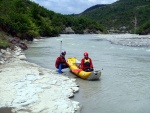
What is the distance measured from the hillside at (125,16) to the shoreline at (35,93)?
112 metres

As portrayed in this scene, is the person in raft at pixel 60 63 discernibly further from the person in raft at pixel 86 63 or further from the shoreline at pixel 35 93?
the shoreline at pixel 35 93

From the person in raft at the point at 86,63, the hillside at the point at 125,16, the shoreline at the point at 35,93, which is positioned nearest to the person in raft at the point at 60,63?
the person in raft at the point at 86,63

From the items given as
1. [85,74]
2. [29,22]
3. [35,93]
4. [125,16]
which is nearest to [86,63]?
[85,74]

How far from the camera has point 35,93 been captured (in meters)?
11.0

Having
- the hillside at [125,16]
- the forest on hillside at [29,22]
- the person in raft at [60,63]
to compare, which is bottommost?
the person in raft at [60,63]

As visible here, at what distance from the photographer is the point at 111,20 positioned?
6171 inches

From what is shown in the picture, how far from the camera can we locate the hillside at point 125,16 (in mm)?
138875

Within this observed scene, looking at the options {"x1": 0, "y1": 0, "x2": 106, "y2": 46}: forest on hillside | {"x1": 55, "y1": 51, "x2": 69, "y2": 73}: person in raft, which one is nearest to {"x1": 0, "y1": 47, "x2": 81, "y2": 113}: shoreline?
{"x1": 55, "y1": 51, "x2": 69, "y2": 73}: person in raft

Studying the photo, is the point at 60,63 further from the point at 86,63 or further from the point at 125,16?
the point at 125,16

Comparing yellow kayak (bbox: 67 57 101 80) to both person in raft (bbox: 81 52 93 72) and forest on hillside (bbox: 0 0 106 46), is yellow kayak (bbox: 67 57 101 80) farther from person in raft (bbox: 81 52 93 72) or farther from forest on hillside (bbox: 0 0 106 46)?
forest on hillside (bbox: 0 0 106 46)

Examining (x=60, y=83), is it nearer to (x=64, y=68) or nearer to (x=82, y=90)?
(x=82, y=90)

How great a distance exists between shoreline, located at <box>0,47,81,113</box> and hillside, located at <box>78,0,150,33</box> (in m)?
112

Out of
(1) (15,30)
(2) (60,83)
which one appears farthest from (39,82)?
(1) (15,30)

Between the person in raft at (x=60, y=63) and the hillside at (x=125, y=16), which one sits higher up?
the hillside at (x=125, y=16)
